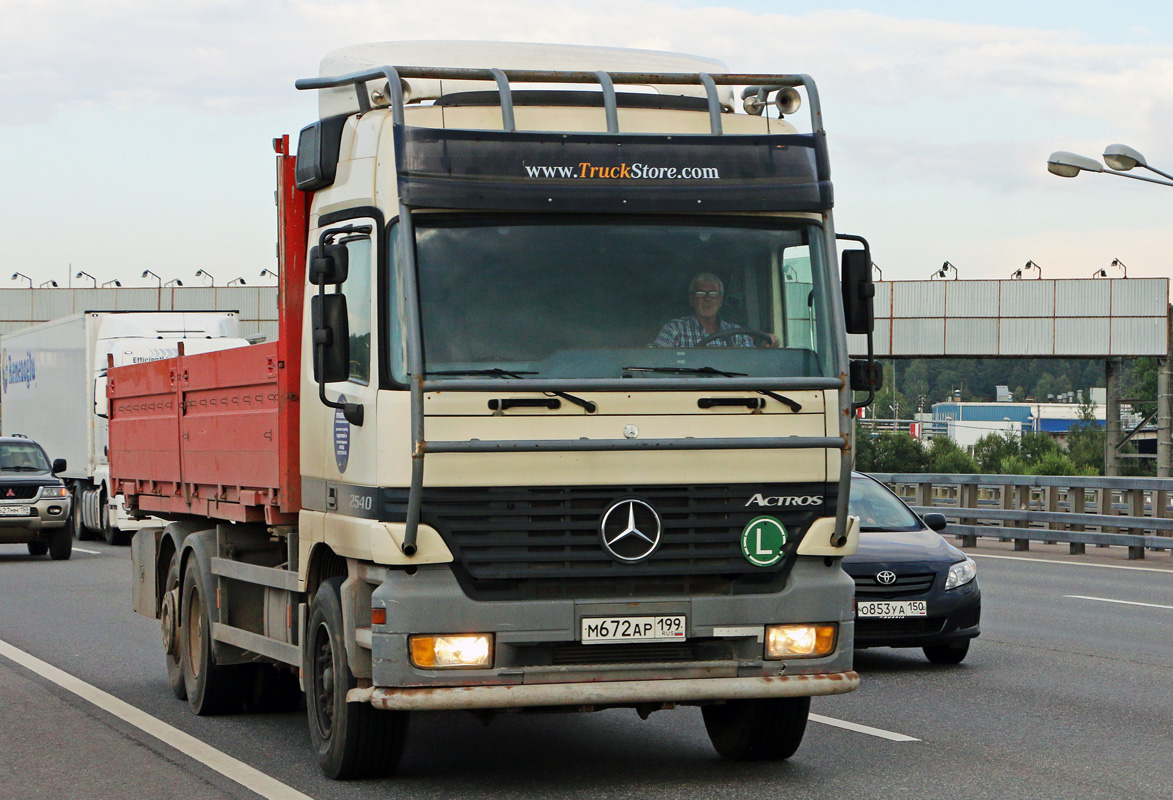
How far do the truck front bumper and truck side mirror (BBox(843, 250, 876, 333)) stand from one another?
1.54m

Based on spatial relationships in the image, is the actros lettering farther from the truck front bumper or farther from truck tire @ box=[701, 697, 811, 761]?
truck tire @ box=[701, 697, 811, 761]

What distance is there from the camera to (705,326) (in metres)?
7.43

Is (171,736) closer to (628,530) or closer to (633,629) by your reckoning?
(633,629)

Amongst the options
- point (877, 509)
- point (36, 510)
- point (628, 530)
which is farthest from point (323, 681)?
point (36, 510)

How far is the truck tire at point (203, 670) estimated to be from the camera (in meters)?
9.96

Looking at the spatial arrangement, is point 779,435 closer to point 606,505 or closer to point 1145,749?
point 606,505

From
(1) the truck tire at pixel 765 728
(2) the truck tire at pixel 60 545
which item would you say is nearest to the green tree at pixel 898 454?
(2) the truck tire at pixel 60 545

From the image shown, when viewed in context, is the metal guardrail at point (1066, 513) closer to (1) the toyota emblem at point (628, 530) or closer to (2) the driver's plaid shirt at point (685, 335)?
(2) the driver's plaid shirt at point (685, 335)

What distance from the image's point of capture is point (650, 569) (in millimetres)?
7254

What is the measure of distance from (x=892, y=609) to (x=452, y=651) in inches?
218

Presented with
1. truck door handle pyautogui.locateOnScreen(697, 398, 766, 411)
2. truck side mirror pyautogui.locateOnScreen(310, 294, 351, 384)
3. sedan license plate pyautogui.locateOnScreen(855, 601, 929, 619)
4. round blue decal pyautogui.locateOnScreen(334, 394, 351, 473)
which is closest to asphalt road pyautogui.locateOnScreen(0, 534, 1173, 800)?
sedan license plate pyautogui.locateOnScreen(855, 601, 929, 619)

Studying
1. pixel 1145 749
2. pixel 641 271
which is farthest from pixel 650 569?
pixel 1145 749

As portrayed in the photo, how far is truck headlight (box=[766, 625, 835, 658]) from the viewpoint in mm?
7434

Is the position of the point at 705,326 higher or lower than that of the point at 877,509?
higher
